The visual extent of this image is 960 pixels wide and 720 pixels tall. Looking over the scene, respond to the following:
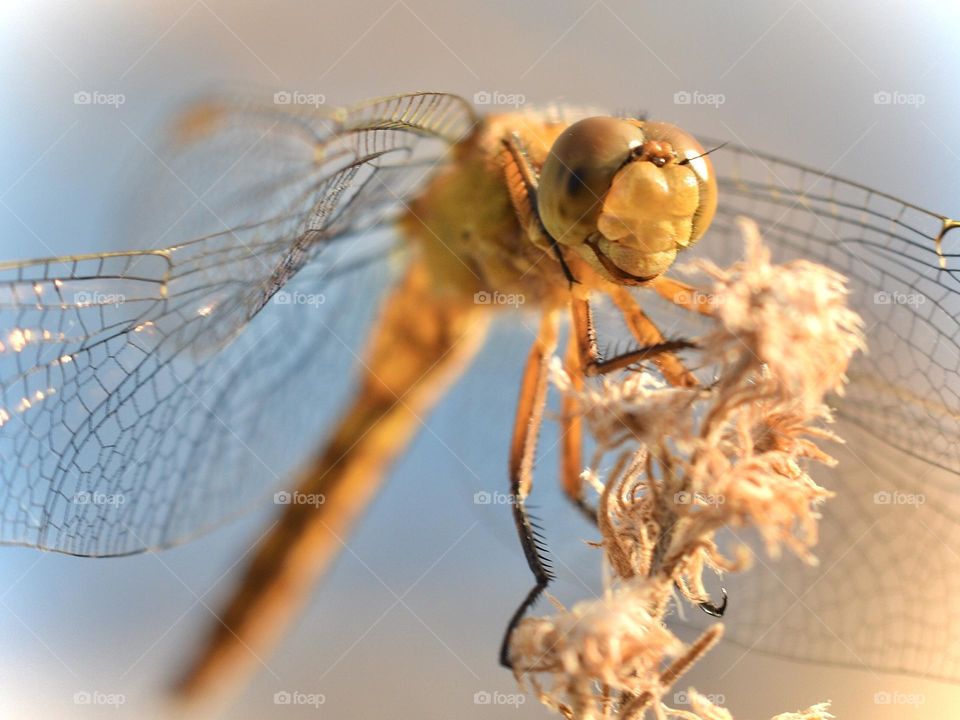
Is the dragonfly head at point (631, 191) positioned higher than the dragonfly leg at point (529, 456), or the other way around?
the dragonfly head at point (631, 191)

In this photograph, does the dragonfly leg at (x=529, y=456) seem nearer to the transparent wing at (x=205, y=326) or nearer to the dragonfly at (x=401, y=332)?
the dragonfly at (x=401, y=332)

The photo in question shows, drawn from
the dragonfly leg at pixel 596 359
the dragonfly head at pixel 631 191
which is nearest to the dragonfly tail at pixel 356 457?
the dragonfly leg at pixel 596 359

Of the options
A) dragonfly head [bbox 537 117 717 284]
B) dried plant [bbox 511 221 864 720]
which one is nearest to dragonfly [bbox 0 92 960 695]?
dragonfly head [bbox 537 117 717 284]

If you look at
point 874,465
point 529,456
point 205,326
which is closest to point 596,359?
point 529,456

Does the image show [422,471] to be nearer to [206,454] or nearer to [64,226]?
[206,454]

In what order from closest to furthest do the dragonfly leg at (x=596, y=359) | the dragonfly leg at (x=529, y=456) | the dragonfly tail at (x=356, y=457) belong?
the dragonfly leg at (x=596, y=359) → the dragonfly leg at (x=529, y=456) → the dragonfly tail at (x=356, y=457)

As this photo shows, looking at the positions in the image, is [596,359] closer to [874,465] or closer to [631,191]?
[631,191]
